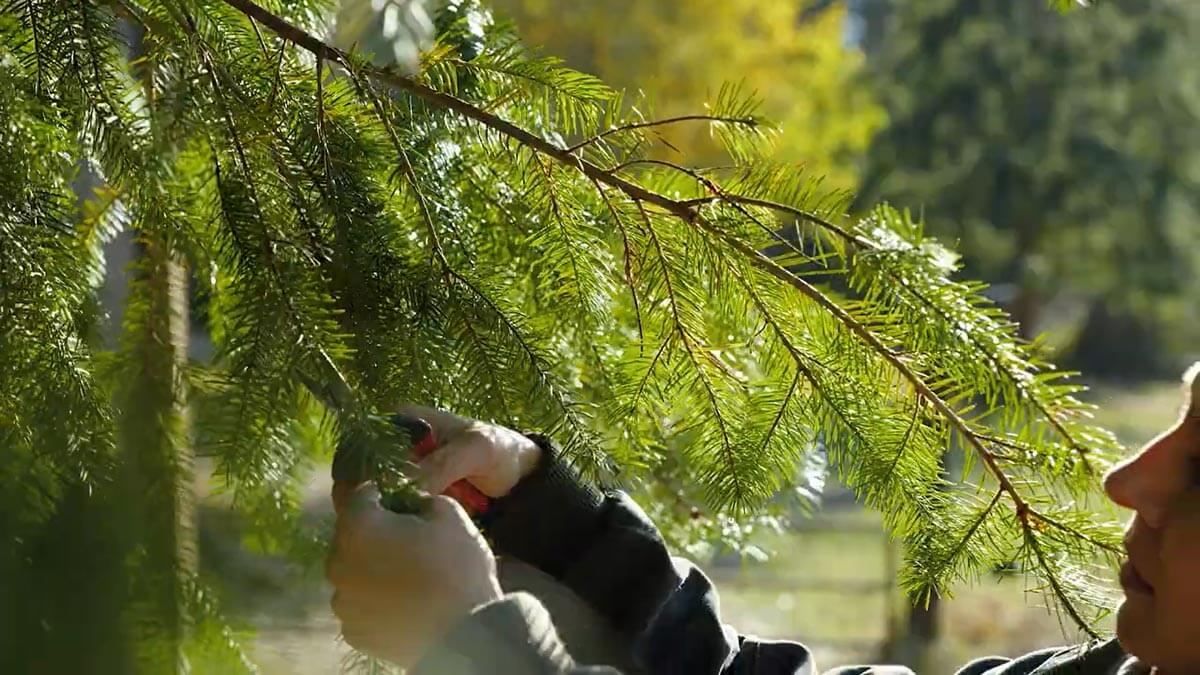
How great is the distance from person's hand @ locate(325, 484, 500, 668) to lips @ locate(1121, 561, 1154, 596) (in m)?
0.32

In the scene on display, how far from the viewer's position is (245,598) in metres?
0.35

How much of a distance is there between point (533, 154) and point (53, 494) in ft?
1.14

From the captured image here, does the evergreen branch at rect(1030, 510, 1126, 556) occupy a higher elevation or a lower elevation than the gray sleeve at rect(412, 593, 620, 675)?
higher

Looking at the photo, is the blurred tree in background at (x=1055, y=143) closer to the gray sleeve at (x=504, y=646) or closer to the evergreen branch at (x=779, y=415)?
the evergreen branch at (x=779, y=415)

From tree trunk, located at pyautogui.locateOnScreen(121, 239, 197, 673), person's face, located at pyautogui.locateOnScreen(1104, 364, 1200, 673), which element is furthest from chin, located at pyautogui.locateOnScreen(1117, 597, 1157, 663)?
tree trunk, located at pyautogui.locateOnScreen(121, 239, 197, 673)

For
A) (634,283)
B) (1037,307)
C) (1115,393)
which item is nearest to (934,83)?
(1037,307)

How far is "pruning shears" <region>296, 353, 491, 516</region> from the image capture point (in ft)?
1.54

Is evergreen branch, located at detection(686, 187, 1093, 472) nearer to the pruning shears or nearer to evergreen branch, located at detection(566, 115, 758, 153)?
evergreen branch, located at detection(566, 115, 758, 153)

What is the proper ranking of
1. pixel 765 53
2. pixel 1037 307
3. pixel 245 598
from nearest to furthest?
pixel 245 598
pixel 765 53
pixel 1037 307

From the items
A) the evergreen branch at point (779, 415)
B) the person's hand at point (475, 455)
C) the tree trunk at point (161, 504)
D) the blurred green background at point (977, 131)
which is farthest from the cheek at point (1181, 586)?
the blurred green background at point (977, 131)

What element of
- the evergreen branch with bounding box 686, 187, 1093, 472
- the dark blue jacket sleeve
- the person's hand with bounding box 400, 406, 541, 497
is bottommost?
the dark blue jacket sleeve

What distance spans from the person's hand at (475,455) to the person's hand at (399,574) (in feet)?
0.17

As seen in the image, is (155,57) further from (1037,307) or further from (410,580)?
(1037,307)

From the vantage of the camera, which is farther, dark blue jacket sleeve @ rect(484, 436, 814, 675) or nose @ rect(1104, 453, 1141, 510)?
dark blue jacket sleeve @ rect(484, 436, 814, 675)
